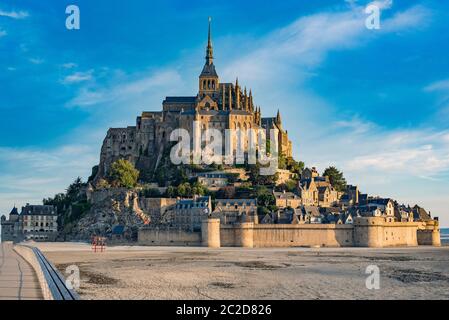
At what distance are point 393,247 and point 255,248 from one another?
16.8 m

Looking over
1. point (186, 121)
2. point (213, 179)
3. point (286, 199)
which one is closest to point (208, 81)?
point (186, 121)

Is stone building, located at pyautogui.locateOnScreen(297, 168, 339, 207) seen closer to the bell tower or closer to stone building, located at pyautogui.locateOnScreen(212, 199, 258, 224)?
stone building, located at pyautogui.locateOnScreen(212, 199, 258, 224)

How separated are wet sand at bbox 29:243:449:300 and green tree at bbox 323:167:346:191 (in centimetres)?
3335

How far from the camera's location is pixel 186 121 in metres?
89.6

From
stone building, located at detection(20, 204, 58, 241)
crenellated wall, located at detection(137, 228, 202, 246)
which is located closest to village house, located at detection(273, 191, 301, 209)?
crenellated wall, located at detection(137, 228, 202, 246)

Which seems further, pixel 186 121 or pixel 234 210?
pixel 186 121

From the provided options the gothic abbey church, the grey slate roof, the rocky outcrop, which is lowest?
the rocky outcrop

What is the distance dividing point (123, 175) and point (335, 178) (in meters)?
33.4

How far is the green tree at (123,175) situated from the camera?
79375 millimetres

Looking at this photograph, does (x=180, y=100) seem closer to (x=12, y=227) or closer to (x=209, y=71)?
(x=209, y=71)

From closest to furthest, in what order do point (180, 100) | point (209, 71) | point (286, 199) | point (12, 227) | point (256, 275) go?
point (256, 275), point (286, 199), point (12, 227), point (180, 100), point (209, 71)

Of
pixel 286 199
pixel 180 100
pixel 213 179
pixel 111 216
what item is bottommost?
pixel 111 216

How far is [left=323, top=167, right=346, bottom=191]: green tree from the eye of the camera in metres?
89.9

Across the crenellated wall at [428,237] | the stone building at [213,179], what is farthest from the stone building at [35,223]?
the crenellated wall at [428,237]
